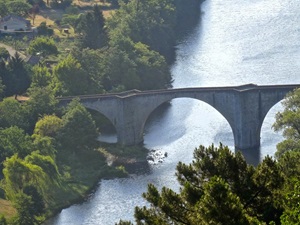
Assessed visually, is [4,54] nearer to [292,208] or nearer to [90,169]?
[90,169]

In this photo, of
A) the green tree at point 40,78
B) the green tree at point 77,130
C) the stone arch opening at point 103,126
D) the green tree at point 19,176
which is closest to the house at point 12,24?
the green tree at point 40,78

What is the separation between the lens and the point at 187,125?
85312 millimetres

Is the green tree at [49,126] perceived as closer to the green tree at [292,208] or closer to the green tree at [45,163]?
the green tree at [45,163]

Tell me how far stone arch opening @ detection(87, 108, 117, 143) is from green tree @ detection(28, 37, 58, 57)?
18.3m

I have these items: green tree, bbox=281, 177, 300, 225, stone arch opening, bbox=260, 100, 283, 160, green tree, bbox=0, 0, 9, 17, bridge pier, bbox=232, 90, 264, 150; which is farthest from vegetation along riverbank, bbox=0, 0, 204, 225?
green tree, bbox=281, 177, 300, 225

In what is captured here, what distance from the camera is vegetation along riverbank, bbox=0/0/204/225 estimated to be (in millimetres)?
68188

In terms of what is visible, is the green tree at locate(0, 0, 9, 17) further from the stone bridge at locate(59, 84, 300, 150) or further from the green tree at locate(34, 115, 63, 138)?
the green tree at locate(34, 115, 63, 138)

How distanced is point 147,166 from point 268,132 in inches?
474

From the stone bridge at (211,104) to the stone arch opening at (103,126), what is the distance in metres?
2.31

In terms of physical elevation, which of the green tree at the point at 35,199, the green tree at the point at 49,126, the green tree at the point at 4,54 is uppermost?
the green tree at the point at 4,54

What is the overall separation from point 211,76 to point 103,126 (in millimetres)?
17867

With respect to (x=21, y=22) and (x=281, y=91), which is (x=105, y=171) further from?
(x=21, y=22)

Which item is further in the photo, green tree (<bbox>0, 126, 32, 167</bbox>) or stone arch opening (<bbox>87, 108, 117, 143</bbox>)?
stone arch opening (<bbox>87, 108, 117, 143</bbox>)

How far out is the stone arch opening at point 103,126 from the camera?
3354 inches
